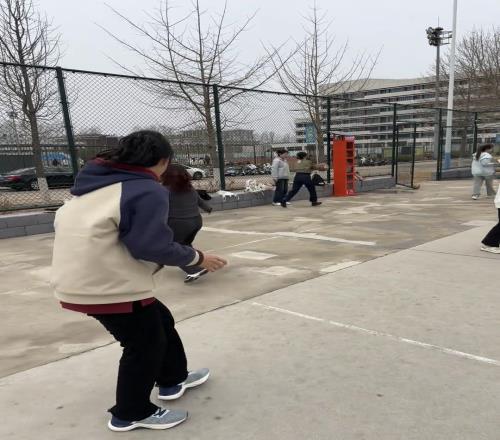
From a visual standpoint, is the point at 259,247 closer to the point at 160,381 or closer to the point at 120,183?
the point at 160,381

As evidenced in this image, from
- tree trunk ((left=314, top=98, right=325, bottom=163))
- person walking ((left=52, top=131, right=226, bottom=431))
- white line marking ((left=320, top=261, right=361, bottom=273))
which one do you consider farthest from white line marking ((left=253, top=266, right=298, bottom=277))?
tree trunk ((left=314, top=98, right=325, bottom=163))

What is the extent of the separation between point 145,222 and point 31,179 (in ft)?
26.0

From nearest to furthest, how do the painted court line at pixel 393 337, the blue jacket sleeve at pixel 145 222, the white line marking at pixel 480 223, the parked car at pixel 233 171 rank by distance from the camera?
the blue jacket sleeve at pixel 145 222, the painted court line at pixel 393 337, the white line marking at pixel 480 223, the parked car at pixel 233 171

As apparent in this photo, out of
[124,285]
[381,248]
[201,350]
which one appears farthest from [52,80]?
[124,285]

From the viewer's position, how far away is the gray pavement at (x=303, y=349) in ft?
7.92

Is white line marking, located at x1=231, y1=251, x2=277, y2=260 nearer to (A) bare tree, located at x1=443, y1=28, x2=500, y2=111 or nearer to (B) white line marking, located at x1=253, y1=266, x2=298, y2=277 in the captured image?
(B) white line marking, located at x1=253, y1=266, x2=298, y2=277

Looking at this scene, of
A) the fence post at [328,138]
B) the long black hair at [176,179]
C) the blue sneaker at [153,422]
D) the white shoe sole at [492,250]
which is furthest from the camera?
the fence post at [328,138]

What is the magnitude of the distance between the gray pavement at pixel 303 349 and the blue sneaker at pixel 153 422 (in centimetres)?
4

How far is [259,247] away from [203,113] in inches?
247

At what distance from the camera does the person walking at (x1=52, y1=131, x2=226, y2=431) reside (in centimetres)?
204

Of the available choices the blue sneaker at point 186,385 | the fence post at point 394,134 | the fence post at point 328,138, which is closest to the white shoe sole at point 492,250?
the blue sneaker at point 186,385

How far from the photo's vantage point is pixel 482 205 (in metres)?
10.6

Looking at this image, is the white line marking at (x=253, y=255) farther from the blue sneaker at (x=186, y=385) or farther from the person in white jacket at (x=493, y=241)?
the blue sneaker at (x=186, y=385)

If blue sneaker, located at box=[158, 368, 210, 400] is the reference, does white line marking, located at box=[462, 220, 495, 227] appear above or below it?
below
